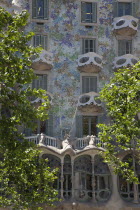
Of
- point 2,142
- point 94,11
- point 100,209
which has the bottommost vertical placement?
point 100,209

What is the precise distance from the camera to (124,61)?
115 ft

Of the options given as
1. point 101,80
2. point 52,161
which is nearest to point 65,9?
point 101,80

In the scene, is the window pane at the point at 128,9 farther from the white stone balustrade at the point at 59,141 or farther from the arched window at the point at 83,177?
the arched window at the point at 83,177

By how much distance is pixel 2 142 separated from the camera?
20.4 m

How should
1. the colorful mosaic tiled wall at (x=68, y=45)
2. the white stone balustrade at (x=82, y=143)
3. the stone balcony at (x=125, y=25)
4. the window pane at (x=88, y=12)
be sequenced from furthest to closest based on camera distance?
the window pane at (x=88, y=12) < the stone balcony at (x=125, y=25) < the colorful mosaic tiled wall at (x=68, y=45) < the white stone balustrade at (x=82, y=143)

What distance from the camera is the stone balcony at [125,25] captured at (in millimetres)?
35781

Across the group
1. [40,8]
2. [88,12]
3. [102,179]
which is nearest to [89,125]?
[102,179]

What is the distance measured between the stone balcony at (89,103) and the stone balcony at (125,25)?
5759 millimetres

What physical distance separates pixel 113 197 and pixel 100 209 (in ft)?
4.29

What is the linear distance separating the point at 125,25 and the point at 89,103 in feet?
23.2

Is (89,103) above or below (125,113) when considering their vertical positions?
above

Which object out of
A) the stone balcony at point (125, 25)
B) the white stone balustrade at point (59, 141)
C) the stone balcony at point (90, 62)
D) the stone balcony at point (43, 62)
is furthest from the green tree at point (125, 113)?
the stone balcony at point (125, 25)

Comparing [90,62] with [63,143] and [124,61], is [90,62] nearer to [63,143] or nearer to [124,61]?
Answer: [124,61]

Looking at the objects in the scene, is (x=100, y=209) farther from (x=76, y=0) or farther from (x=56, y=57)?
(x=76, y=0)
